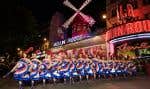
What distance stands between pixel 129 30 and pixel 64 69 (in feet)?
54.8

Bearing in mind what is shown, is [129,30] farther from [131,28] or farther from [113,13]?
[113,13]

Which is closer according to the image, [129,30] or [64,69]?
[64,69]

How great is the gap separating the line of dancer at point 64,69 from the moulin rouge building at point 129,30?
9.19 m

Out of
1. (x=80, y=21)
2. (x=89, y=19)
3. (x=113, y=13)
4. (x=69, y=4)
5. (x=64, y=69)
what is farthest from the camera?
(x=69, y=4)

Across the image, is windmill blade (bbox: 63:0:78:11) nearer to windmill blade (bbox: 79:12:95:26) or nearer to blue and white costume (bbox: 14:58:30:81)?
windmill blade (bbox: 79:12:95:26)

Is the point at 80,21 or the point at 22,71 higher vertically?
the point at 80,21

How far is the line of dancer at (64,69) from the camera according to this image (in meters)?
15.8

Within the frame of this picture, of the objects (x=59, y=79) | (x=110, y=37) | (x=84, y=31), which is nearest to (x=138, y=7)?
(x=110, y=37)

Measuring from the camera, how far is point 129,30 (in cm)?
3334

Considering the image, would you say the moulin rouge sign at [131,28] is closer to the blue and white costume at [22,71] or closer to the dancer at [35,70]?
the dancer at [35,70]

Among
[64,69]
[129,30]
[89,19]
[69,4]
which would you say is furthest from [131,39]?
[69,4]

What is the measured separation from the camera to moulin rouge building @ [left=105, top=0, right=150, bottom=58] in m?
32.7

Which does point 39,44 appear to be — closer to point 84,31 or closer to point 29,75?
point 29,75

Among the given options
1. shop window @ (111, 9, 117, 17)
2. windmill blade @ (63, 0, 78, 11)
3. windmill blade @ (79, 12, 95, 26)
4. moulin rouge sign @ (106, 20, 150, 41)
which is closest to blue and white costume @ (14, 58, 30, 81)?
moulin rouge sign @ (106, 20, 150, 41)
